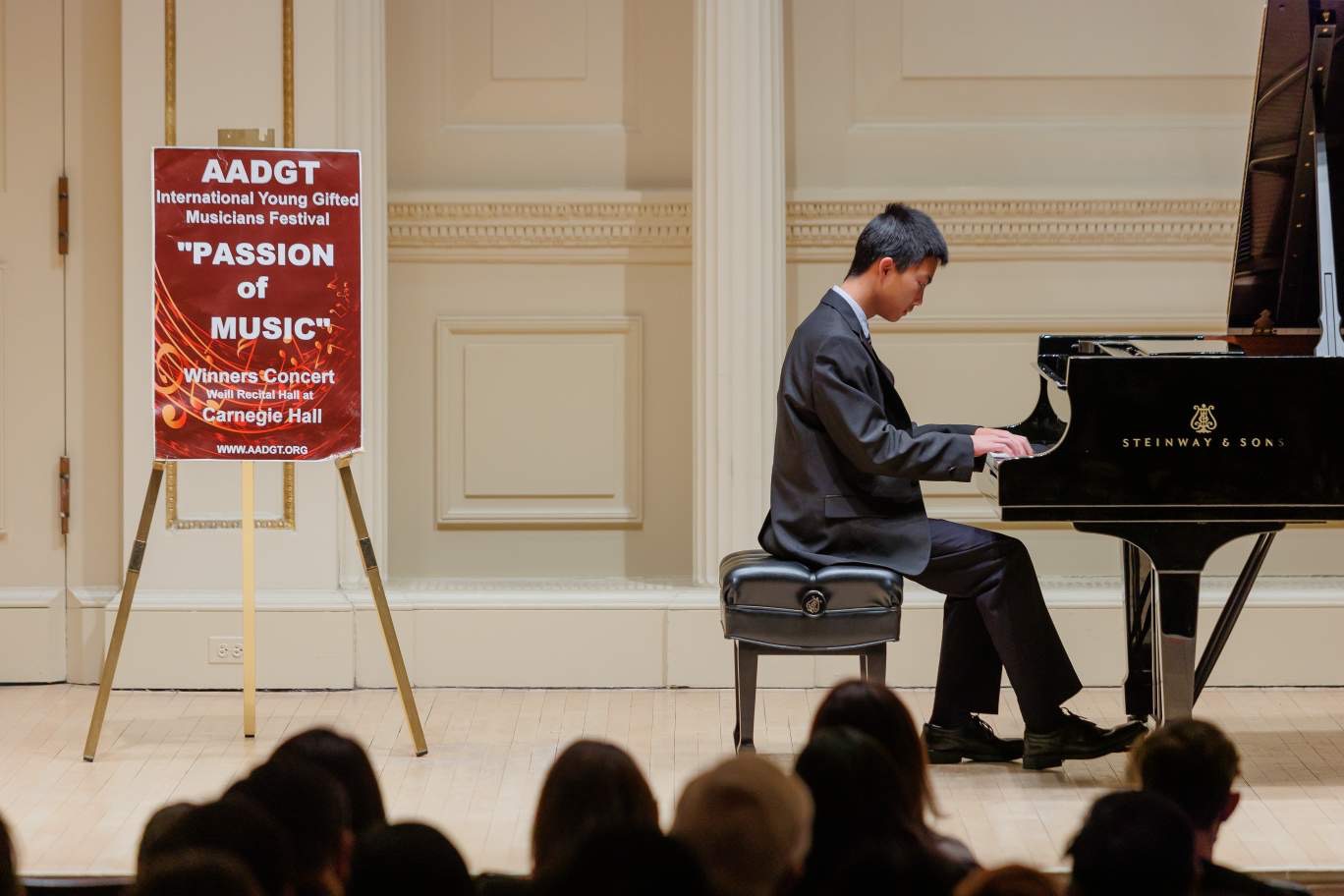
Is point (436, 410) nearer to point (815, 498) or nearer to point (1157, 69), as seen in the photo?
point (815, 498)

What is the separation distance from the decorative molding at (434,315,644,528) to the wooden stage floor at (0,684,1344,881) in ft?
2.01

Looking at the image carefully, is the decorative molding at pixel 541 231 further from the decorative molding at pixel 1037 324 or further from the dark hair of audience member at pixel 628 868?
the dark hair of audience member at pixel 628 868

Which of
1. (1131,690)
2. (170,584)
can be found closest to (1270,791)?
(1131,690)

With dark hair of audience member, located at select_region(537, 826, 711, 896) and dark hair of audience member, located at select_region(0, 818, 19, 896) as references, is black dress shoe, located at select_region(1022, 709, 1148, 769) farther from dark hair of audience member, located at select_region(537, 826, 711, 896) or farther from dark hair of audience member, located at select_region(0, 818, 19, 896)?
dark hair of audience member, located at select_region(0, 818, 19, 896)

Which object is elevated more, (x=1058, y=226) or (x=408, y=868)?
(x=1058, y=226)

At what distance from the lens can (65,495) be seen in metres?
5.09

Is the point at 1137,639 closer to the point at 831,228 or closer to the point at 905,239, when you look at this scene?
the point at 905,239

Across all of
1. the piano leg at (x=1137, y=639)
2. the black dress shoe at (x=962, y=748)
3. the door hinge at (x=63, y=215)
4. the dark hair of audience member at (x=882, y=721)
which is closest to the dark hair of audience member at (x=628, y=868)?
the dark hair of audience member at (x=882, y=721)

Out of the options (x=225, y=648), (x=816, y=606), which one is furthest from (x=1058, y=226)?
(x=225, y=648)

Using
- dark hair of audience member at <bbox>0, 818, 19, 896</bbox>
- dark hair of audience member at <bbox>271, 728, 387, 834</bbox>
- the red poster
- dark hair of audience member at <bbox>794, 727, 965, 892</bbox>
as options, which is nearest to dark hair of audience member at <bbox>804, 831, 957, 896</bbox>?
dark hair of audience member at <bbox>794, 727, 965, 892</bbox>

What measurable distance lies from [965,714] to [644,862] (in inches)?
99.5

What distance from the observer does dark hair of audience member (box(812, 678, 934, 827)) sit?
8.35 ft

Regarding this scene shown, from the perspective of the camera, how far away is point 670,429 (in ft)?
17.4

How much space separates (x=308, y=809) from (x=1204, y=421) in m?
2.18
